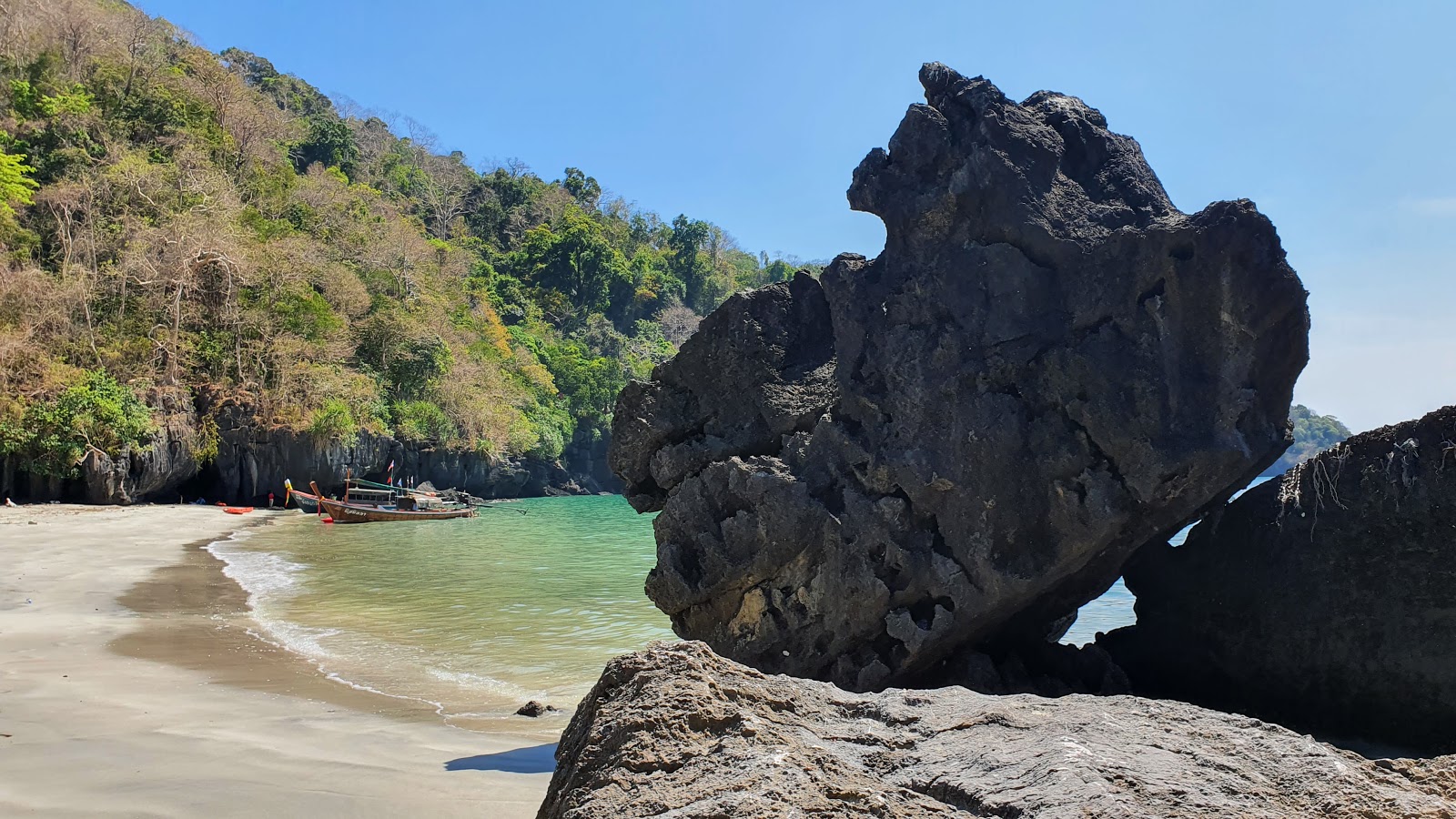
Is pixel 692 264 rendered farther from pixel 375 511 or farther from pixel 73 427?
pixel 73 427

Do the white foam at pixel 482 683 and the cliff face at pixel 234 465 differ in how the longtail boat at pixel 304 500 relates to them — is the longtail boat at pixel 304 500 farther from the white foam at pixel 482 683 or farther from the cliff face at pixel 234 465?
the white foam at pixel 482 683

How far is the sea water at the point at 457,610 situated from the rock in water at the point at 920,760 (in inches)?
167

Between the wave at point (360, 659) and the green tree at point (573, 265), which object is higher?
the green tree at point (573, 265)

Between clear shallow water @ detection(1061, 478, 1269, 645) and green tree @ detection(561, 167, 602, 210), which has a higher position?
green tree @ detection(561, 167, 602, 210)

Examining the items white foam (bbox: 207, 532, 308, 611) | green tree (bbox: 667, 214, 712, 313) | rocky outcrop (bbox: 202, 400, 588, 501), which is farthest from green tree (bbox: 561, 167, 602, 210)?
white foam (bbox: 207, 532, 308, 611)

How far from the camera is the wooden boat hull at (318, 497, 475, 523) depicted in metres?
26.8

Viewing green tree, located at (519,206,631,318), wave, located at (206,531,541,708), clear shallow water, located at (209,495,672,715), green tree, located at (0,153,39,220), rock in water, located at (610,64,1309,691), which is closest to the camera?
rock in water, located at (610,64,1309,691)

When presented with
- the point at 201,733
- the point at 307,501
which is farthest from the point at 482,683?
the point at 307,501

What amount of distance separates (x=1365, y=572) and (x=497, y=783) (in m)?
4.31

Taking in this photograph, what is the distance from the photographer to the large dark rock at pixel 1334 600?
4.39 m

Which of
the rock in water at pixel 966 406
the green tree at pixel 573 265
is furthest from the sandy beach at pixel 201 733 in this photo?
the green tree at pixel 573 265

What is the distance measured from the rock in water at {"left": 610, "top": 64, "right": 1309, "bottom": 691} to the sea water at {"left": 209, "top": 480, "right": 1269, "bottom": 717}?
231 cm

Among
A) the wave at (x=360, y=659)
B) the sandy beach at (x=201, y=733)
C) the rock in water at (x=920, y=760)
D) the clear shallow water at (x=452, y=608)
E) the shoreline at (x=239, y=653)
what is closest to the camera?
the rock in water at (x=920, y=760)

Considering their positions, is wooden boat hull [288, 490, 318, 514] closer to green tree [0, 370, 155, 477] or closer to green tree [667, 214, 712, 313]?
green tree [0, 370, 155, 477]
